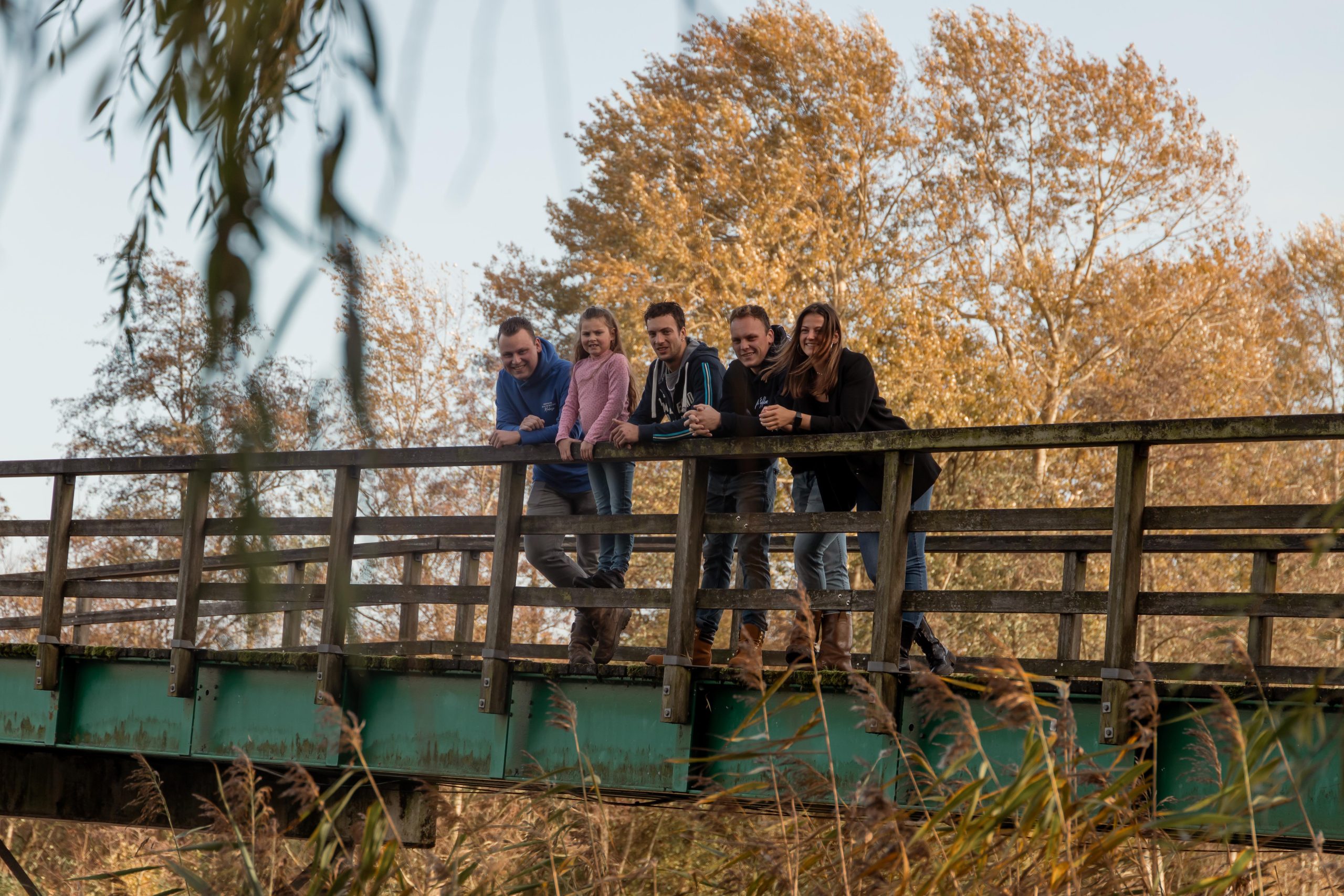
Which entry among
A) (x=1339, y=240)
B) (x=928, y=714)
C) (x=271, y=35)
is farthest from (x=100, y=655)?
(x=1339, y=240)

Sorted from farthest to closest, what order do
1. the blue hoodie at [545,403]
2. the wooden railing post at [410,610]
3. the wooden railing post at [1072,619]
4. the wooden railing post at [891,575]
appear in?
the wooden railing post at [410,610] < the wooden railing post at [1072,619] < the blue hoodie at [545,403] < the wooden railing post at [891,575]

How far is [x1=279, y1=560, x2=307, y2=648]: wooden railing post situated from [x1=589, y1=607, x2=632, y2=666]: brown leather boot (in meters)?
4.69

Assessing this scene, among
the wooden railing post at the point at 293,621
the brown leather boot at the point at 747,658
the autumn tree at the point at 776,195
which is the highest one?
the autumn tree at the point at 776,195

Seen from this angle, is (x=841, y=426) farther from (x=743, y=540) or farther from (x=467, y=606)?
A: (x=467, y=606)

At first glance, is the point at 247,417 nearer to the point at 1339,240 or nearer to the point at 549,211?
the point at 549,211

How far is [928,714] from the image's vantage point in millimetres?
3145

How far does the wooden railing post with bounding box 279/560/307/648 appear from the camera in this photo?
11234mm

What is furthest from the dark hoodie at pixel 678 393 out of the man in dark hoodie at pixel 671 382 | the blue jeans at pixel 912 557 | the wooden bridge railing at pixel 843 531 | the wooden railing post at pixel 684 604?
the blue jeans at pixel 912 557

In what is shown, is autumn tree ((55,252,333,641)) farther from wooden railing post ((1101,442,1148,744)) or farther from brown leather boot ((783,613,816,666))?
wooden railing post ((1101,442,1148,744))

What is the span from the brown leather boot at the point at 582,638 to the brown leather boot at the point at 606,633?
0.03 m

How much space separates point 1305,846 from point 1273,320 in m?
18.1

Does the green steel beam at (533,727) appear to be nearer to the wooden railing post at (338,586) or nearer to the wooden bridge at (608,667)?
the wooden bridge at (608,667)

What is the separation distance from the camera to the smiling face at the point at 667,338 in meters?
6.41

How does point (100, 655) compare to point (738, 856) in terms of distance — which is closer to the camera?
point (738, 856)
